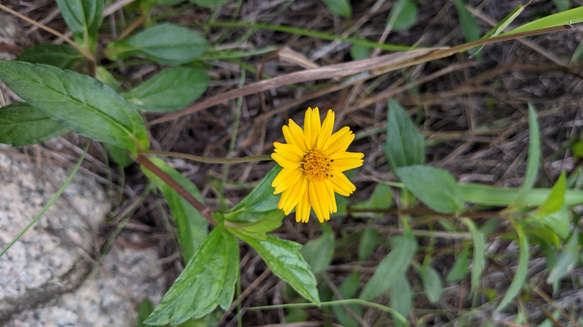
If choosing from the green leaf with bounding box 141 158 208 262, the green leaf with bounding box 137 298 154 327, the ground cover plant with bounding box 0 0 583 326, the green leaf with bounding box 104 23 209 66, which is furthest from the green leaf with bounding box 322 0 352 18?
the green leaf with bounding box 137 298 154 327

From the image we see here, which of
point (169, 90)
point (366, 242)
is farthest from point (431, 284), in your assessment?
point (169, 90)

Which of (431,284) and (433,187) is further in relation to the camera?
(431,284)

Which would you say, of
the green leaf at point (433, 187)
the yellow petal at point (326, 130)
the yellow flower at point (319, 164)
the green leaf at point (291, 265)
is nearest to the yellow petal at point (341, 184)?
the yellow flower at point (319, 164)

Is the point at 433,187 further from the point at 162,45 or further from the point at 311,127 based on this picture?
the point at 162,45

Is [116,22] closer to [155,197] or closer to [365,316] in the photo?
[155,197]

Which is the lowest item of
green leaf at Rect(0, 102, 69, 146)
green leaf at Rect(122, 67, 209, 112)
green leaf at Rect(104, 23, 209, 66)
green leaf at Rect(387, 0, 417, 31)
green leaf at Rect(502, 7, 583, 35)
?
green leaf at Rect(0, 102, 69, 146)

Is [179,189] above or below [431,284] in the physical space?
above

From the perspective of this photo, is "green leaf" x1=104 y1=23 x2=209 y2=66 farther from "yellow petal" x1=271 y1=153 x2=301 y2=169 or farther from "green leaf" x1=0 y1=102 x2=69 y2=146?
"yellow petal" x1=271 y1=153 x2=301 y2=169

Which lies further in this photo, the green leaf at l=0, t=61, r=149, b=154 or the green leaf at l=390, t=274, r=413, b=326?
the green leaf at l=390, t=274, r=413, b=326
